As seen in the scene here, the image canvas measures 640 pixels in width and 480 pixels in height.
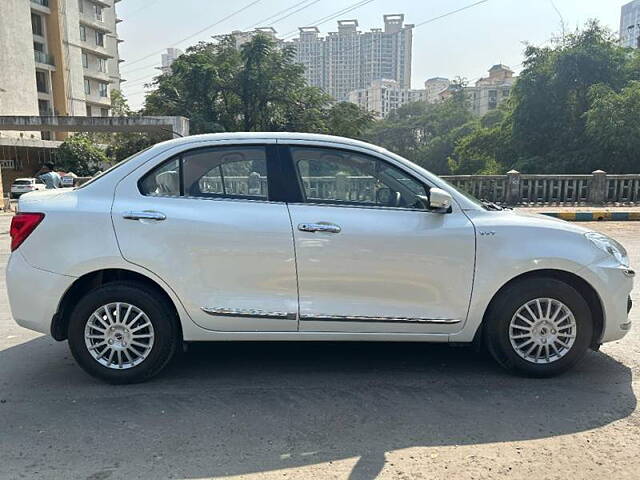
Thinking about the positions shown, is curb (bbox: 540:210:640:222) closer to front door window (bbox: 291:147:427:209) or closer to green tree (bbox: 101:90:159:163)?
front door window (bbox: 291:147:427:209)

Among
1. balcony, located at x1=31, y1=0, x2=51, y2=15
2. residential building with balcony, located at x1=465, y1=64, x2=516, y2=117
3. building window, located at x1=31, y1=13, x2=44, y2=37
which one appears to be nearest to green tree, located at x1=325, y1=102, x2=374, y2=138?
balcony, located at x1=31, y1=0, x2=51, y2=15

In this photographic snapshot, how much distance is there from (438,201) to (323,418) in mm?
1596

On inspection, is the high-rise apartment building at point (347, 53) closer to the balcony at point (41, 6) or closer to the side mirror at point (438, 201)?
the balcony at point (41, 6)

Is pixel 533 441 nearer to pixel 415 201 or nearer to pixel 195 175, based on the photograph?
pixel 415 201

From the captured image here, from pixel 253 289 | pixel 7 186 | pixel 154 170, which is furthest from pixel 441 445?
pixel 7 186

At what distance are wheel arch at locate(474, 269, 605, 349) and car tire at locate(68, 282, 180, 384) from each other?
2232mm

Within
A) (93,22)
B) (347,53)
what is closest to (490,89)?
(347,53)

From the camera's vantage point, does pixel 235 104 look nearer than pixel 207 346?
No

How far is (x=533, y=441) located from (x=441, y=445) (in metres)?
0.53

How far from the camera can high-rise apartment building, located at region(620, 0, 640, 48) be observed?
34.7m

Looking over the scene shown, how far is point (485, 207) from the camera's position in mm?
3861

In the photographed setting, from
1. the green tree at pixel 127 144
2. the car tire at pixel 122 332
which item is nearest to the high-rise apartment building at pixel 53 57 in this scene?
the green tree at pixel 127 144

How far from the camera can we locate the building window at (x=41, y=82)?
2065 inches

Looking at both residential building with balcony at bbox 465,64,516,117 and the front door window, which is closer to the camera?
the front door window
